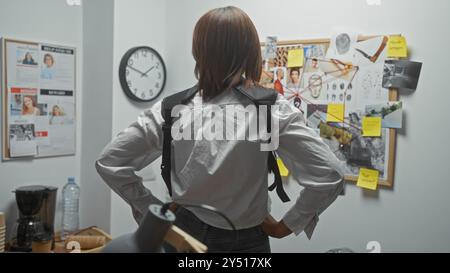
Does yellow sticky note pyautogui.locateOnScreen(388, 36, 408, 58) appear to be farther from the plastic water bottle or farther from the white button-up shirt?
the plastic water bottle

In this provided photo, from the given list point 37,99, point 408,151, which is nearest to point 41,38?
point 37,99

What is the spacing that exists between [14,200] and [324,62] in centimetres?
191

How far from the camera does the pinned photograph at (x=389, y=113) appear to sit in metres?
1.79

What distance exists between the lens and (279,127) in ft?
3.66

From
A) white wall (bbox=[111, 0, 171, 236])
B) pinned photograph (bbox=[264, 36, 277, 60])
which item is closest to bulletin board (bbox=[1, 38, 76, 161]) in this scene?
white wall (bbox=[111, 0, 171, 236])

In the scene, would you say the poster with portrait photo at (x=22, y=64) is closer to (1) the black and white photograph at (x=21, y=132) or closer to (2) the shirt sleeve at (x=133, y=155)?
(1) the black and white photograph at (x=21, y=132)

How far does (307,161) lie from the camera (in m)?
1.14

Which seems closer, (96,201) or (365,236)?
(365,236)

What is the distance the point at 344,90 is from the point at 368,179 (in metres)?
0.46

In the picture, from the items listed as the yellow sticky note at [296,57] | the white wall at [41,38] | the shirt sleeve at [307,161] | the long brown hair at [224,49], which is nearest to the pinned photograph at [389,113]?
the yellow sticky note at [296,57]

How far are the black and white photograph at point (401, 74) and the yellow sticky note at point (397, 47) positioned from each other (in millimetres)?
31
